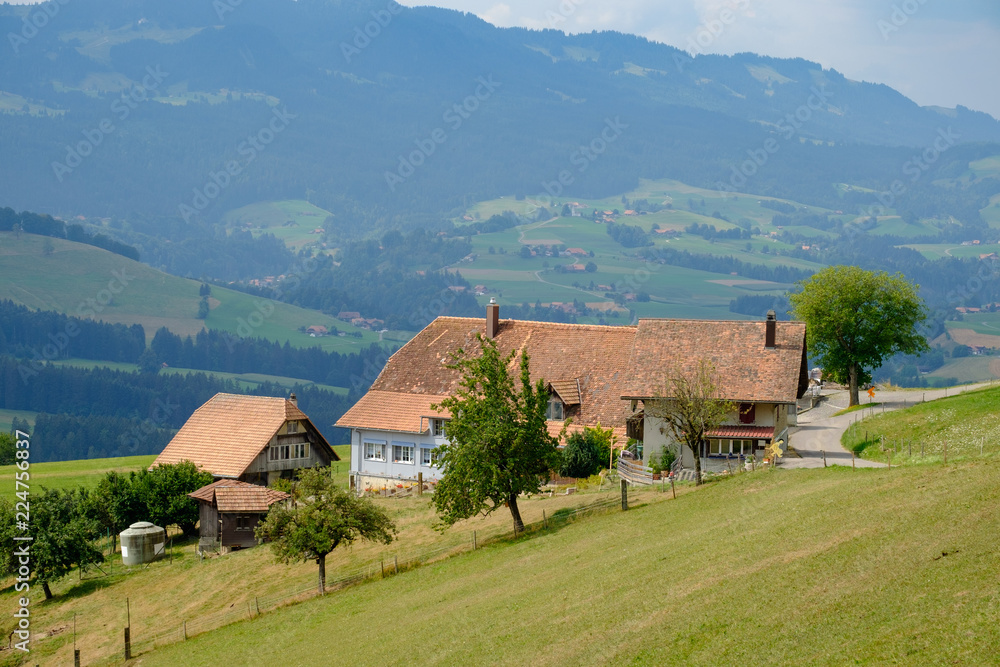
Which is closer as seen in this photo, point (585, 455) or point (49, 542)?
point (49, 542)

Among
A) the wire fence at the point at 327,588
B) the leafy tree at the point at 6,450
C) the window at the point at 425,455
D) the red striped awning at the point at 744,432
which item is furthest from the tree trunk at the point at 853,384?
the leafy tree at the point at 6,450

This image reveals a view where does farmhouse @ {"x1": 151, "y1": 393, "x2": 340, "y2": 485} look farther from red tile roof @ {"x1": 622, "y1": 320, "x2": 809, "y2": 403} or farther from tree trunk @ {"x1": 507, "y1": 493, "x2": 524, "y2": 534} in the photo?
tree trunk @ {"x1": 507, "y1": 493, "x2": 524, "y2": 534}

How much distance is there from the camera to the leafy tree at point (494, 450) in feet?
145

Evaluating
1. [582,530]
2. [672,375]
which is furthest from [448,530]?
[672,375]

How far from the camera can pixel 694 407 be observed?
46.0 metres

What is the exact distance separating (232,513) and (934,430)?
118 ft

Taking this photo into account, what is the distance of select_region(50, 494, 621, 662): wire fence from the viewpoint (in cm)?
4156

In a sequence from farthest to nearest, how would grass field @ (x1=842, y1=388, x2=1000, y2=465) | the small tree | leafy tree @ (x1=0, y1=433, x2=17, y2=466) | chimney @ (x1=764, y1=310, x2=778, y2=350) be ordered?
leafy tree @ (x1=0, y1=433, x2=17, y2=466) → chimney @ (x1=764, y1=310, x2=778, y2=350) → the small tree → grass field @ (x1=842, y1=388, x2=1000, y2=465)

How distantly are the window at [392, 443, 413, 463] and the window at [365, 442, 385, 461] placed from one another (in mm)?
853

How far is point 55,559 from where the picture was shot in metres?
52.2

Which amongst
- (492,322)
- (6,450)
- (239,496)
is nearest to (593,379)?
(492,322)

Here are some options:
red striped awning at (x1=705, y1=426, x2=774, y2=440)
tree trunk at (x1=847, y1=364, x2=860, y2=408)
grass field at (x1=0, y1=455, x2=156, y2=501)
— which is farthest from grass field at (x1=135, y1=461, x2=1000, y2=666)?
grass field at (x1=0, y1=455, x2=156, y2=501)

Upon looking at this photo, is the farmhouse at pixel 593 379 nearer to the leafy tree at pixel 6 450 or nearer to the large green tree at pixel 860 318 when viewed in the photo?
the large green tree at pixel 860 318

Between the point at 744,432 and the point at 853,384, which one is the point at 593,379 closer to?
the point at 744,432
